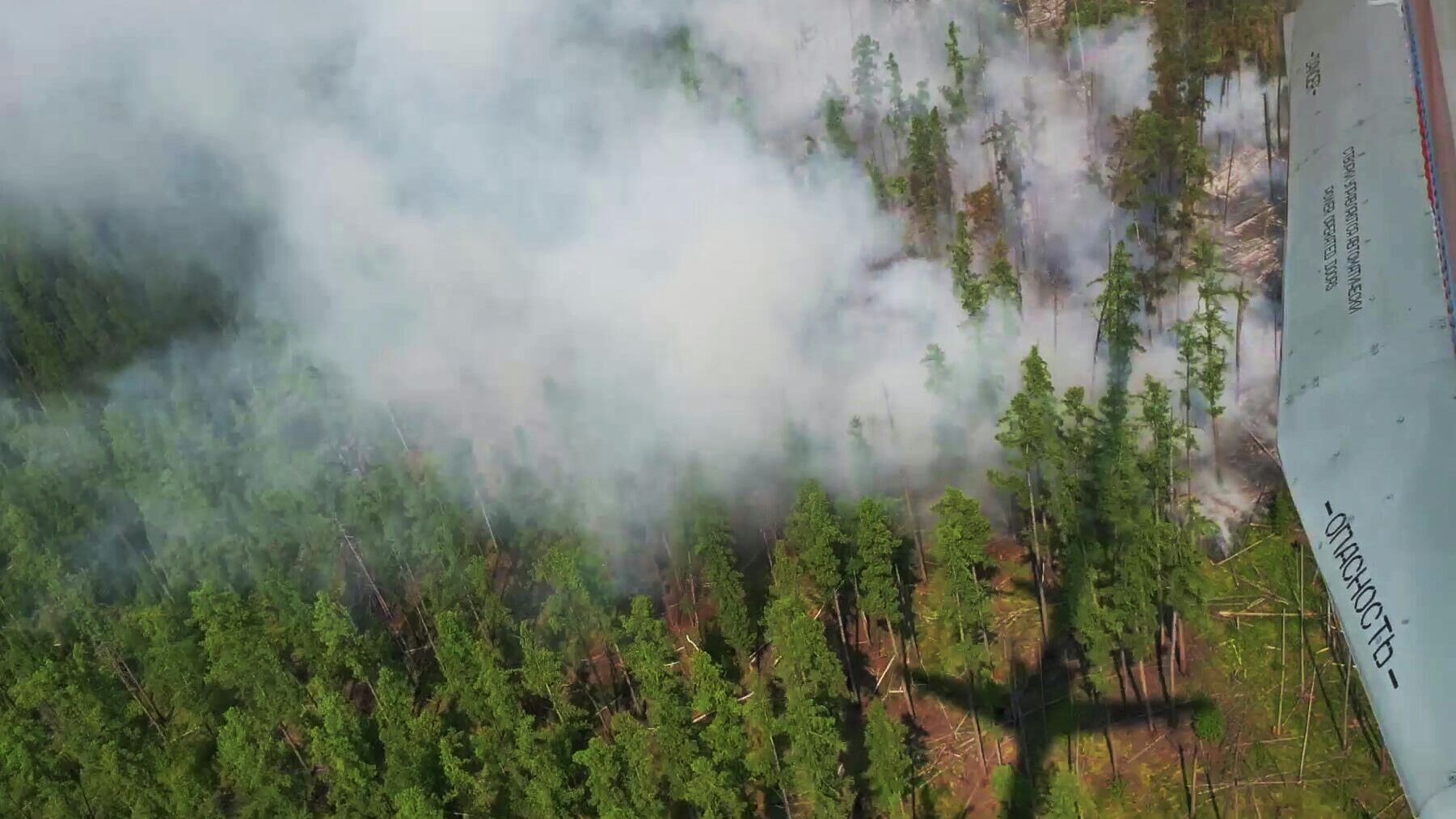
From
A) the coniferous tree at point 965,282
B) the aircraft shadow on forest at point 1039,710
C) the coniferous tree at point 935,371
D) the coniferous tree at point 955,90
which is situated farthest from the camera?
the coniferous tree at point 955,90

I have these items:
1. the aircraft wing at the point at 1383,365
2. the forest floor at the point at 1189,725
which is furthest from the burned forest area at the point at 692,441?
the aircraft wing at the point at 1383,365

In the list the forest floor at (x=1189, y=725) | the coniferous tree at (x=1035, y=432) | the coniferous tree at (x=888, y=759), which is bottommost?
the forest floor at (x=1189, y=725)

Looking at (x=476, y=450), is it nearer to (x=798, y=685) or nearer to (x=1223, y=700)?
(x=798, y=685)

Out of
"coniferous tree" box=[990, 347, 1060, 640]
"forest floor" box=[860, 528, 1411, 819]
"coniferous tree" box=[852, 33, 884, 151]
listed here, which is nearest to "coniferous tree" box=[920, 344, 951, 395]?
"coniferous tree" box=[990, 347, 1060, 640]

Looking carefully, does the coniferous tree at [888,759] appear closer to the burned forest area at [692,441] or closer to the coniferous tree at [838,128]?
the burned forest area at [692,441]

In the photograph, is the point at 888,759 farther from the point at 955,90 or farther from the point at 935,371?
the point at 955,90

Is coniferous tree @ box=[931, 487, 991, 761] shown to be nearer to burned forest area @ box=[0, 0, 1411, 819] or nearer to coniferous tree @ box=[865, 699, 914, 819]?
burned forest area @ box=[0, 0, 1411, 819]
